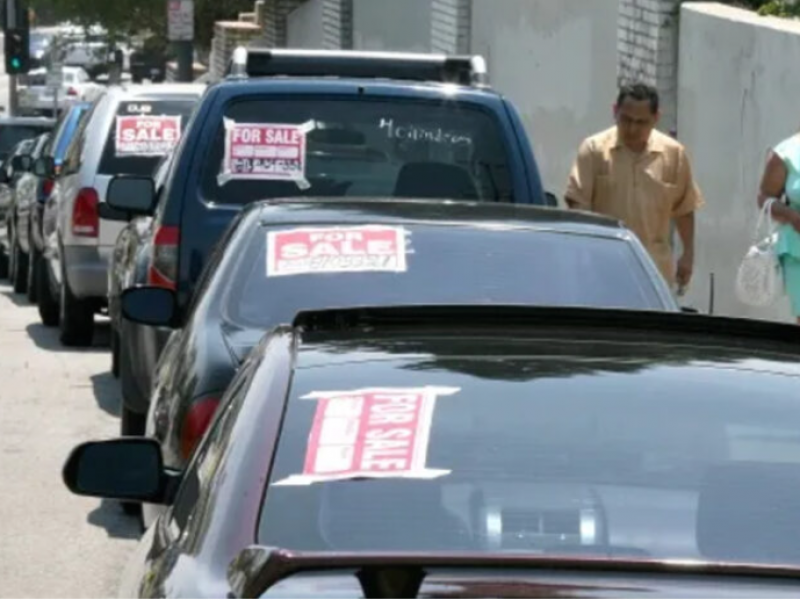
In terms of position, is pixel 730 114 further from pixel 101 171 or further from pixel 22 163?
pixel 22 163

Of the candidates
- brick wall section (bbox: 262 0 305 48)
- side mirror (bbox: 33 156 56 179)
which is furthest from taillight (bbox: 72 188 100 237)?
brick wall section (bbox: 262 0 305 48)

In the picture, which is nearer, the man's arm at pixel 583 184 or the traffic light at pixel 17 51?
the man's arm at pixel 583 184

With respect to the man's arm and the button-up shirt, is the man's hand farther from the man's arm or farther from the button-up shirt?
the man's arm

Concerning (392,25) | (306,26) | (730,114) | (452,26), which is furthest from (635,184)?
(306,26)

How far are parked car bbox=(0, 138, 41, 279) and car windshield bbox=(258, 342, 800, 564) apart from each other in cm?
1698

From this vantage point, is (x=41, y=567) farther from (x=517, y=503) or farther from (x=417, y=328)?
(x=517, y=503)

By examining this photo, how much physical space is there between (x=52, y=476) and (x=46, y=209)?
24.5ft

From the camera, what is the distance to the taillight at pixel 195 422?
636 cm

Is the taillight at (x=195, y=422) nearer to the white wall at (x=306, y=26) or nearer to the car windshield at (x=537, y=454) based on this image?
the car windshield at (x=537, y=454)

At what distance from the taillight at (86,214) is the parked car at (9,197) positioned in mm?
5116

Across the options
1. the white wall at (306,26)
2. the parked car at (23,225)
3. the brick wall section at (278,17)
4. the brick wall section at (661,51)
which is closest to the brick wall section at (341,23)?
the white wall at (306,26)

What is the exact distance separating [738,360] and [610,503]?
72 centimetres

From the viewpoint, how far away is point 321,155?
31.8 ft

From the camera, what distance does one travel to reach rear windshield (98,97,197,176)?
51.6ft
